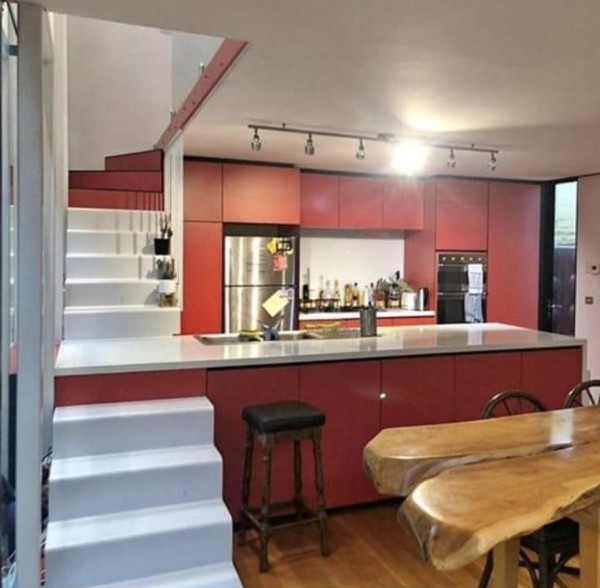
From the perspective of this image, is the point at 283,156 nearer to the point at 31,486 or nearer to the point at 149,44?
the point at 149,44

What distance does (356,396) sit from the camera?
3.46m

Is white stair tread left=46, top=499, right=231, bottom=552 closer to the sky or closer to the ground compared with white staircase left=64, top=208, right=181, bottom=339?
closer to the ground

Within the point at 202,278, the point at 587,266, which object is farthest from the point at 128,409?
the point at 587,266

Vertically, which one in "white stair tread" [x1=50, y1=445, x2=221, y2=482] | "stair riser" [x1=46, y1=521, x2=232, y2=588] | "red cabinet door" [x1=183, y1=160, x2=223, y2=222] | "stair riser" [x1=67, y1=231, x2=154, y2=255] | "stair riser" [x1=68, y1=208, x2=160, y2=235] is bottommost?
"stair riser" [x1=46, y1=521, x2=232, y2=588]

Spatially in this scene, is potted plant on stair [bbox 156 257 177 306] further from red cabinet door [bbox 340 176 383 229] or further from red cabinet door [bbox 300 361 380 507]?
red cabinet door [bbox 340 176 383 229]

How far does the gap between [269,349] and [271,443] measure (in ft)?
2.36

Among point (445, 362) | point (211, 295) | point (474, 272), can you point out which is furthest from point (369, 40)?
point (474, 272)

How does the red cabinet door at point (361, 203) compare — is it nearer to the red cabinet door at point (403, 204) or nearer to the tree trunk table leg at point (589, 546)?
the red cabinet door at point (403, 204)

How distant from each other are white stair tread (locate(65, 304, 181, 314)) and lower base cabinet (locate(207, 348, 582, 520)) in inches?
52.5

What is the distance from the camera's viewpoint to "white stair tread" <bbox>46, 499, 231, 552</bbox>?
2.41 m

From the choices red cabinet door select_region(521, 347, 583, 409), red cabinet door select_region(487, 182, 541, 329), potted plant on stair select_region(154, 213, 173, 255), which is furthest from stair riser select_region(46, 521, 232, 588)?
red cabinet door select_region(487, 182, 541, 329)

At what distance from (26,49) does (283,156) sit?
10.1 feet

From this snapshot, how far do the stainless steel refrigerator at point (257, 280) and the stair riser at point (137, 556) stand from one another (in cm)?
287

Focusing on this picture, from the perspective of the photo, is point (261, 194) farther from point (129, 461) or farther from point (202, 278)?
point (129, 461)
